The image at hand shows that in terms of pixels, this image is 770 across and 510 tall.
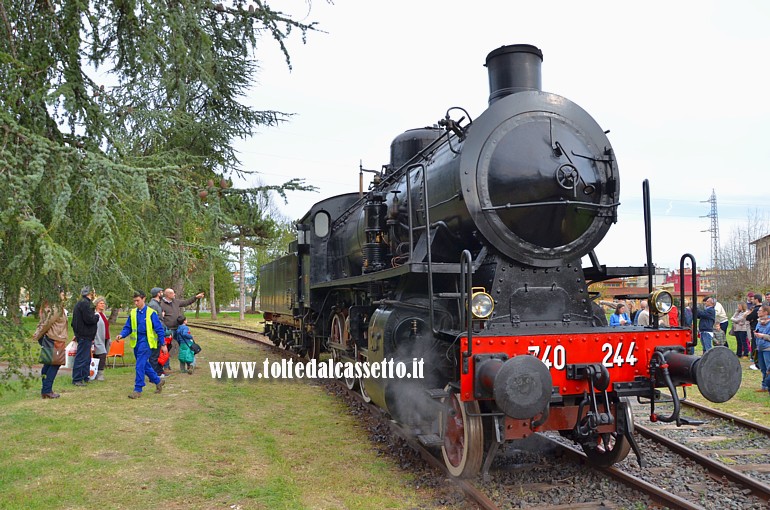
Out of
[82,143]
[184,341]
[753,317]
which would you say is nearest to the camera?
[82,143]

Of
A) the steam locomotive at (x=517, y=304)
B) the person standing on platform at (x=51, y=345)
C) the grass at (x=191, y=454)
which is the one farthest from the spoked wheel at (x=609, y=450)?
the person standing on platform at (x=51, y=345)

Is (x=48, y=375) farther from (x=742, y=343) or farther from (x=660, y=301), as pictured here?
(x=742, y=343)

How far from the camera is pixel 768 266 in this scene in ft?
111

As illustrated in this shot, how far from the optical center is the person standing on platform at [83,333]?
379 inches

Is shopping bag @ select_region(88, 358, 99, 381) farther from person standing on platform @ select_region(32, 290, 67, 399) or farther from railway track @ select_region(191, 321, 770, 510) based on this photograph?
railway track @ select_region(191, 321, 770, 510)

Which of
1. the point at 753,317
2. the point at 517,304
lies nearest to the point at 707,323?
the point at 753,317

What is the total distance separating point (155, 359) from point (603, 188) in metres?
8.25

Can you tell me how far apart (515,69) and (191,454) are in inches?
209

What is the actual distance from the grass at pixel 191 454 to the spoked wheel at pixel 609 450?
5.64 ft

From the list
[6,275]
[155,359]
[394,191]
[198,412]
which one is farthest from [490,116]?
[155,359]

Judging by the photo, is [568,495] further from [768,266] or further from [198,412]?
[768,266]

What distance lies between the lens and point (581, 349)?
4.88 metres
